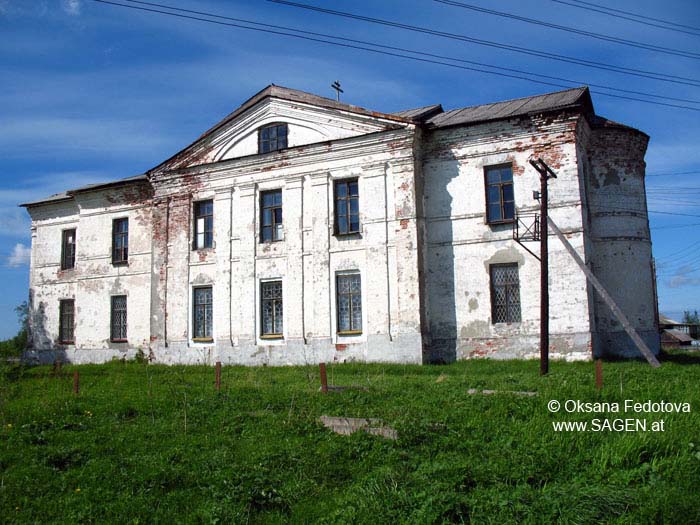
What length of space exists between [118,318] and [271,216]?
25.4 ft

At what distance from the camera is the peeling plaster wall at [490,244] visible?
1623 centimetres

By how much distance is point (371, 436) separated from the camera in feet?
26.3

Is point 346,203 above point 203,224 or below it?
above

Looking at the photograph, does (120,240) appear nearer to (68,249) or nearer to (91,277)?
(91,277)

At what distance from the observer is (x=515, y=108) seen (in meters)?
18.3

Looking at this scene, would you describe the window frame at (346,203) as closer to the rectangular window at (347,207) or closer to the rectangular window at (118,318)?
the rectangular window at (347,207)

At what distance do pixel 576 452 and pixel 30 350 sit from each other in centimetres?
2359

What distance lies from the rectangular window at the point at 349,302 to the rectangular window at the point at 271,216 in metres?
2.72

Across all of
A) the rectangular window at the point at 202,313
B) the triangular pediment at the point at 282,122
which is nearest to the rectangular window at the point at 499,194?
the triangular pediment at the point at 282,122

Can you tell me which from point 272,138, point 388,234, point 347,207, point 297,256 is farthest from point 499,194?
point 272,138

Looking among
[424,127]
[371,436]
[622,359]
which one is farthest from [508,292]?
[371,436]

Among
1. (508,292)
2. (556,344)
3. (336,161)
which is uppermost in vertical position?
(336,161)

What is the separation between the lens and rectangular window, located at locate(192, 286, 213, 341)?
20234mm

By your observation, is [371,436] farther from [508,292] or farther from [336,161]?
[336,161]
